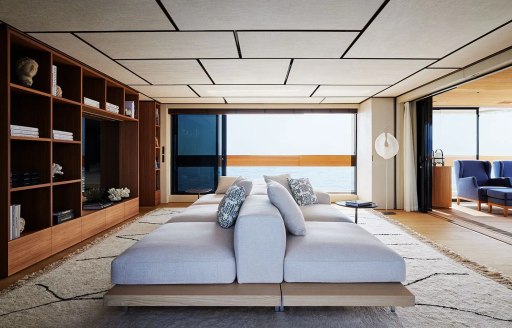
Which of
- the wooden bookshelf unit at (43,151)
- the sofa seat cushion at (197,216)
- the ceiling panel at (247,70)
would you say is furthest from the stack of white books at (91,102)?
the sofa seat cushion at (197,216)

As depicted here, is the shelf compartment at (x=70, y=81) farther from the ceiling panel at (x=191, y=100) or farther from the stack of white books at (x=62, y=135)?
the ceiling panel at (x=191, y=100)

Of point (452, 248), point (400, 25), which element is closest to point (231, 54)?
point (400, 25)

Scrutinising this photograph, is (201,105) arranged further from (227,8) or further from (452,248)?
(452,248)

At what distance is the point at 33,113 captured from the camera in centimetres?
352

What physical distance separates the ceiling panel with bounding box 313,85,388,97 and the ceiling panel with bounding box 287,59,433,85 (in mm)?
284

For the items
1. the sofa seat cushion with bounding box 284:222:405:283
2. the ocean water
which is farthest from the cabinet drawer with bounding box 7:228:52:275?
the ocean water

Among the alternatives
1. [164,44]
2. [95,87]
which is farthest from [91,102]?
[164,44]

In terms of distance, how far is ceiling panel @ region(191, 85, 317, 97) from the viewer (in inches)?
Answer: 212

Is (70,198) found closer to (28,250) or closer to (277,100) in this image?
(28,250)

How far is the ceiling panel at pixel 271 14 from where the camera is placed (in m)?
2.43

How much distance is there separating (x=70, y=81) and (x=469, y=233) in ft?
17.5

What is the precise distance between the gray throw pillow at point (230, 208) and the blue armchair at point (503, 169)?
6.28 meters

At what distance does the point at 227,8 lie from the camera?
2516 mm

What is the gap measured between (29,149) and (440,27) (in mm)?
4039
